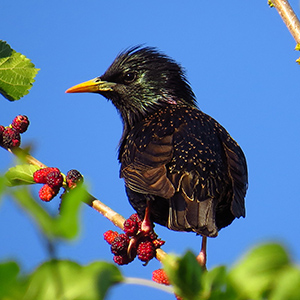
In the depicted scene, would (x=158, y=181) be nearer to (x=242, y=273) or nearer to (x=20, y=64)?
(x=20, y=64)

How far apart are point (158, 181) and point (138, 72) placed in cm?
178

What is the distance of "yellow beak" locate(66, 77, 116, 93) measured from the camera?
16.0 ft

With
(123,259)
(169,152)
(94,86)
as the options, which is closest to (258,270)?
(123,259)

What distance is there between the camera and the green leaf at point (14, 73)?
234 cm

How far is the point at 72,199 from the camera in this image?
0.65 meters

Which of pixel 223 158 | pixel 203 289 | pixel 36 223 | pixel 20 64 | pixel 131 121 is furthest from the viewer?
pixel 131 121

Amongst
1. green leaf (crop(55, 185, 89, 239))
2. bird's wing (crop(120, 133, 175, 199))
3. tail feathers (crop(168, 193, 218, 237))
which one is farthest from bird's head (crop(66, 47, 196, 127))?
green leaf (crop(55, 185, 89, 239))

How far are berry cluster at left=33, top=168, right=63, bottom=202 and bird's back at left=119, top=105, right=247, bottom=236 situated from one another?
72 centimetres

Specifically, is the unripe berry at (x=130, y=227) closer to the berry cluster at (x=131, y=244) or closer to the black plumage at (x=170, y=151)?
the berry cluster at (x=131, y=244)

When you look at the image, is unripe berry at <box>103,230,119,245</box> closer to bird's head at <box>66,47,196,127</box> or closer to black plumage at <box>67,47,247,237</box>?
black plumage at <box>67,47,247,237</box>

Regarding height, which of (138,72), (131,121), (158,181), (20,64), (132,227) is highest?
(138,72)

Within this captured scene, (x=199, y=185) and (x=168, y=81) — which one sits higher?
(x=168, y=81)

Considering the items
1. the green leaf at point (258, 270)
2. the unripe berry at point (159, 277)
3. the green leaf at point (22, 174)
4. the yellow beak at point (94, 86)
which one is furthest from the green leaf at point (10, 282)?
the yellow beak at point (94, 86)

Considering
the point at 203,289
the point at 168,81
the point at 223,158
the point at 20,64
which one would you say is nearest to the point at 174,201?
the point at 223,158
